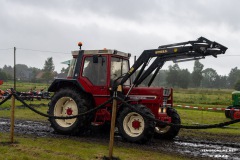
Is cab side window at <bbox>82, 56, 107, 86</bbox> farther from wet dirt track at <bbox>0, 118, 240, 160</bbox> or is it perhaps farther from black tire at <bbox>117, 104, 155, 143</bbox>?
wet dirt track at <bbox>0, 118, 240, 160</bbox>

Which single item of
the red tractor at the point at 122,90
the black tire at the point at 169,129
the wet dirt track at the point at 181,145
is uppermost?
the red tractor at the point at 122,90

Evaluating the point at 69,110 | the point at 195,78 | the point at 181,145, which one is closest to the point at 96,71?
the point at 69,110

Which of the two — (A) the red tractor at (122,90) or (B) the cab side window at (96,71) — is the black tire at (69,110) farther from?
(B) the cab side window at (96,71)

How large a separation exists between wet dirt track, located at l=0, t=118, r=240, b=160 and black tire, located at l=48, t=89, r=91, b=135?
27cm

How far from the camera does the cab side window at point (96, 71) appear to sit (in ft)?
31.0

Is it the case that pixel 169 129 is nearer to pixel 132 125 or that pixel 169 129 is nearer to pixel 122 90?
pixel 132 125

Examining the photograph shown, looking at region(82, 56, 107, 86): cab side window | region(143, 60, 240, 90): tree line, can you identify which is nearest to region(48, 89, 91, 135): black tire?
region(82, 56, 107, 86): cab side window

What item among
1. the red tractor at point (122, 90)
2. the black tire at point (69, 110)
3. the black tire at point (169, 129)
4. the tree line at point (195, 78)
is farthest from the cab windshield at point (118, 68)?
the tree line at point (195, 78)

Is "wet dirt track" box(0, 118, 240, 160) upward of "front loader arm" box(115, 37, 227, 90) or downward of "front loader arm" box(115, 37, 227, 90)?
downward

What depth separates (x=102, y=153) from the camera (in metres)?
6.92

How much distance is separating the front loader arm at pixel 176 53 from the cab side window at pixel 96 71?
0.64 meters

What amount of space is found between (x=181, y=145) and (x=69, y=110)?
362cm

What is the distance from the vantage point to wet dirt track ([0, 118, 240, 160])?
747 centimetres

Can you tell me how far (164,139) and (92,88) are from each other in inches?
108
